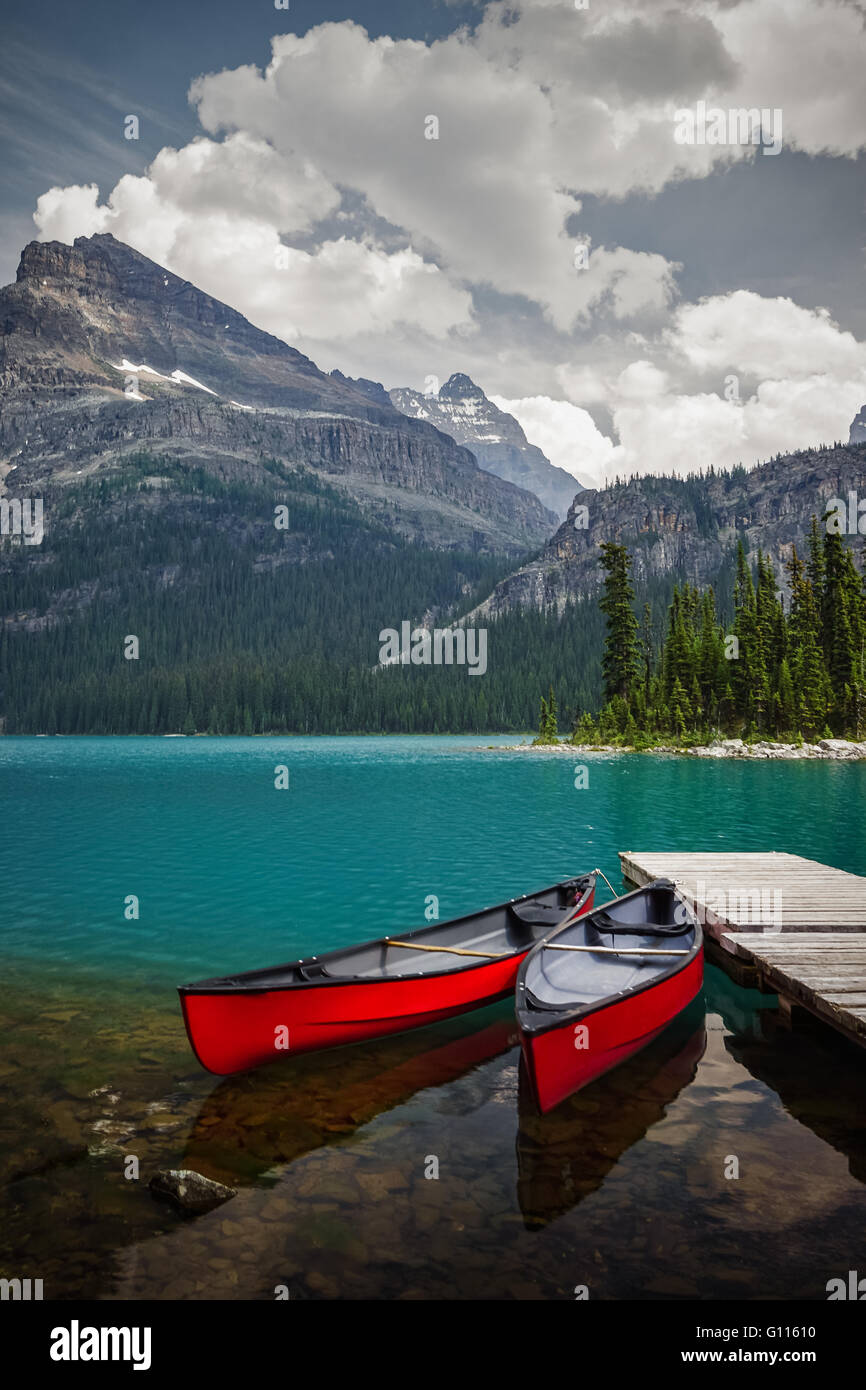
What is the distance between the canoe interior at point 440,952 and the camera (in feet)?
36.5

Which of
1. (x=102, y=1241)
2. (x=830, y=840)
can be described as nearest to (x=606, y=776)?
(x=830, y=840)

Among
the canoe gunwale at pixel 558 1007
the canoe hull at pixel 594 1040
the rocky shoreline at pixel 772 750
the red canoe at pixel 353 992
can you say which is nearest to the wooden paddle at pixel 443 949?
the red canoe at pixel 353 992

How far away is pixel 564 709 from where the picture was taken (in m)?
174

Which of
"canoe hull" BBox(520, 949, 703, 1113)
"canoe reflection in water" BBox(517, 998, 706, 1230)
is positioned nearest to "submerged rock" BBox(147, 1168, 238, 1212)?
"canoe reflection in water" BBox(517, 998, 706, 1230)

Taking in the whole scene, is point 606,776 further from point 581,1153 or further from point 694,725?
point 581,1153

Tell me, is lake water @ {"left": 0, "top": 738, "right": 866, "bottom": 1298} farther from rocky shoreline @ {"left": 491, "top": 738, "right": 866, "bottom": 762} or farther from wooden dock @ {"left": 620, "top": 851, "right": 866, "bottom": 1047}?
rocky shoreline @ {"left": 491, "top": 738, "right": 866, "bottom": 762}

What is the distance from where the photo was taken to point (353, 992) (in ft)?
37.1

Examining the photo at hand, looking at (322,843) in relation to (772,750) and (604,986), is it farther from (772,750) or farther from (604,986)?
(772,750)

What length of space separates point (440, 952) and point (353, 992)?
10.4 ft

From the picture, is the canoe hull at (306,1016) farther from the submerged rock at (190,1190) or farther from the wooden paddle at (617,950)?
the submerged rock at (190,1190)

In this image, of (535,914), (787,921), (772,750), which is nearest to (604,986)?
(535,914)

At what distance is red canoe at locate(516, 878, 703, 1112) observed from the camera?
953 centimetres

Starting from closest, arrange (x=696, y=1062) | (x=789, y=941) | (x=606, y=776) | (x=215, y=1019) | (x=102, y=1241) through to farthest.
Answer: (x=102, y=1241)
(x=215, y=1019)
(x=696, y=1062)
(x=789, y=941)
(x=606, y=776)
